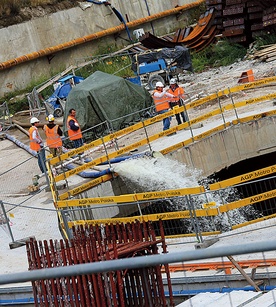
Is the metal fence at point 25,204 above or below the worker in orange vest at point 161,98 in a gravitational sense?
below

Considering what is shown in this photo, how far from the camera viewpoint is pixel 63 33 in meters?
42.0

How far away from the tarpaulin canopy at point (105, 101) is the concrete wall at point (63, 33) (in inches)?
440

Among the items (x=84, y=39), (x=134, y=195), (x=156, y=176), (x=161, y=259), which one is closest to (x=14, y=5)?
(x=84, y=39)

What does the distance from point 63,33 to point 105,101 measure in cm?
1509

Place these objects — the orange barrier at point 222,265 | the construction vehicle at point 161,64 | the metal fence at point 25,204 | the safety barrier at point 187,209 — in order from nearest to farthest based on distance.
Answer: the orange barrier at point 222,265 < the safety barrier at point 187,209 < the metal fence at point 25,204 < the construction vehicle at point 161,64

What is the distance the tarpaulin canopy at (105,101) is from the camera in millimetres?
27391

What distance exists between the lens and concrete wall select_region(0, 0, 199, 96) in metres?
39.4

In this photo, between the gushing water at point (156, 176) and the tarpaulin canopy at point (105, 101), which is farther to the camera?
the tarpaulin canopy at point (105, 101)

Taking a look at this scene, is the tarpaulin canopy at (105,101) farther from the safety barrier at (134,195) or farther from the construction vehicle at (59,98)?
the construction vehicle at (59,98)

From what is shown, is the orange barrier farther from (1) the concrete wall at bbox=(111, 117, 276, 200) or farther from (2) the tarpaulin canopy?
(2) the tarpaulin canopy

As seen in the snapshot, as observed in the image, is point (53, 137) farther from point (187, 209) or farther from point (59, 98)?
point (59, 98)

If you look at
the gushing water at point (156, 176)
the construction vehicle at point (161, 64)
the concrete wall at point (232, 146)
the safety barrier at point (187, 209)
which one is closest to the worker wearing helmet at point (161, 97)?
the concrete wall at point (232, 146)

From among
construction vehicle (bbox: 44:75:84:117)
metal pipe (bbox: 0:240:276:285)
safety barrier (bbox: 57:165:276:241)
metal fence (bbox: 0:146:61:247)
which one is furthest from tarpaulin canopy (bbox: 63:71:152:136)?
metal pipe (bbox: 0:240:276:285)

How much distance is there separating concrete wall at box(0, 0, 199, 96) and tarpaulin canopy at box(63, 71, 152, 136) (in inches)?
440
